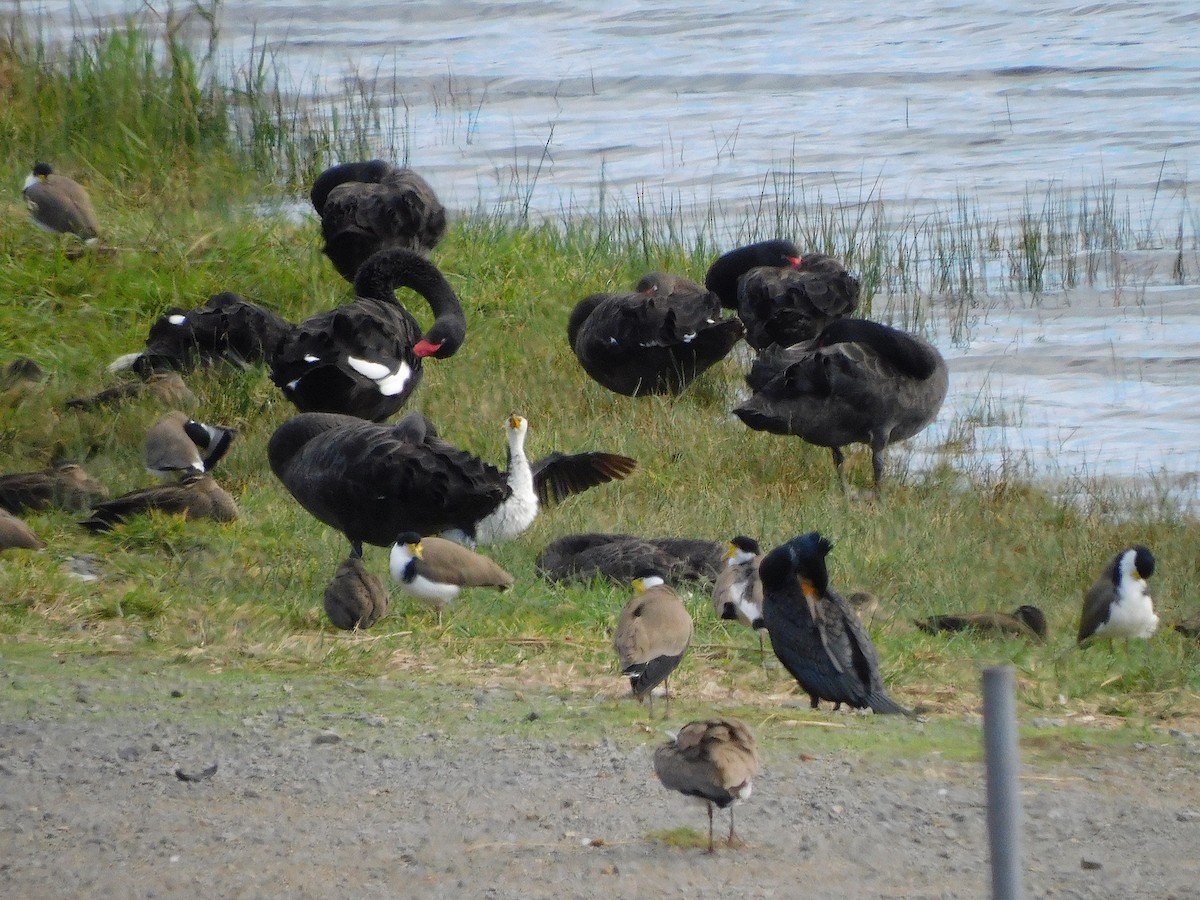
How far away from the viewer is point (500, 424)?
1177 centimetres

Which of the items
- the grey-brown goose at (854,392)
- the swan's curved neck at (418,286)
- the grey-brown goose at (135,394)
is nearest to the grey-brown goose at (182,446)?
the grey-brown goose at (135,394)

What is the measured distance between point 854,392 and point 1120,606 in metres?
3.25

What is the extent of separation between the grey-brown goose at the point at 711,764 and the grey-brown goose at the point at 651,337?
23.7 ft

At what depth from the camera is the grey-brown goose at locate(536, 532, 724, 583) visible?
855cm

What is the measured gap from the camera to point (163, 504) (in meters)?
9.28

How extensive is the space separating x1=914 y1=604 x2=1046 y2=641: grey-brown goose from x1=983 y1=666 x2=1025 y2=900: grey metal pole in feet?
15.4

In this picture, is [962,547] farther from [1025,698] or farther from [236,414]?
[236,414]

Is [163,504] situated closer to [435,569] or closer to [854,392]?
[435,569]

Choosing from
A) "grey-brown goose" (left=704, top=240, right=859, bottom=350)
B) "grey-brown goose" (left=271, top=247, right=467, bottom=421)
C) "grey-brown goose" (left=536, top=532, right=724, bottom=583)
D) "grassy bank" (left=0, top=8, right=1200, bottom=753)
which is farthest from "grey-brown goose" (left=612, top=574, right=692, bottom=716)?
"grey-brown goose" (left=704, top=240, right=859, bottom=350)

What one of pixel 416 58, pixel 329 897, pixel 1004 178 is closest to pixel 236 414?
pixel 329 897

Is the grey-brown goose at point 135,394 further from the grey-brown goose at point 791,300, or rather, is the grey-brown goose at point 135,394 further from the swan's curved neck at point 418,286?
the grey-brown goose at point 791,300

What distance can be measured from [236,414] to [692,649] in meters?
5.13

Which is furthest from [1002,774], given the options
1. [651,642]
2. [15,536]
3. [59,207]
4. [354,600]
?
[59,207]

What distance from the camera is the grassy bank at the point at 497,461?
734 centimetres
